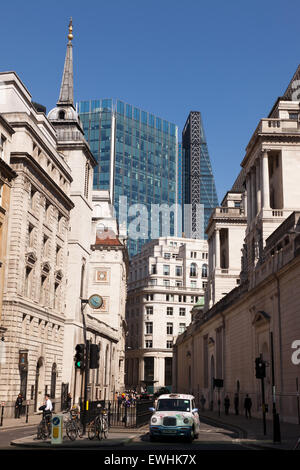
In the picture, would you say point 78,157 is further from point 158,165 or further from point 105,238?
point 158,165

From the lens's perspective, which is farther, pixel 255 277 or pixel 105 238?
pixel 105 238

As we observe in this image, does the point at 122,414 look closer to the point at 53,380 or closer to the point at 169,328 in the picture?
the point at 53,380

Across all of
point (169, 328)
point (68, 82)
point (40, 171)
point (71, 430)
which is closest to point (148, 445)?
point (71, 430)

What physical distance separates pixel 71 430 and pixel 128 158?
15576 centimetres

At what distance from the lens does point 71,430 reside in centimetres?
2083

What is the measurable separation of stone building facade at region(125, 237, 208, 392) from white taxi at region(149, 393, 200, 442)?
88.6 meters

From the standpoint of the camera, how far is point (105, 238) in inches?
3324

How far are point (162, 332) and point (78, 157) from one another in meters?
64.5

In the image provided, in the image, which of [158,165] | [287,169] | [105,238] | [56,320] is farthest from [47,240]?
[158,165]

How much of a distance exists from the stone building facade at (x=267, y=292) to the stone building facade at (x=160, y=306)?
4637 centimetres

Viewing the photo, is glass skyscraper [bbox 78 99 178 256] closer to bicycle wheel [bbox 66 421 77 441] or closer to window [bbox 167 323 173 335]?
window [bbox 167 323 173 335]

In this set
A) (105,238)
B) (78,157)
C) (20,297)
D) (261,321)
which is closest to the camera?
(261,321)

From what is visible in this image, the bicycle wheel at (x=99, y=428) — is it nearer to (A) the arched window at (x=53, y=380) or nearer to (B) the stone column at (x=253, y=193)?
(A) the arched window at (x=53, y=380)

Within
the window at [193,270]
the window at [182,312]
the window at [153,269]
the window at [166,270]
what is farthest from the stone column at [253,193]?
the window at [153,269]
